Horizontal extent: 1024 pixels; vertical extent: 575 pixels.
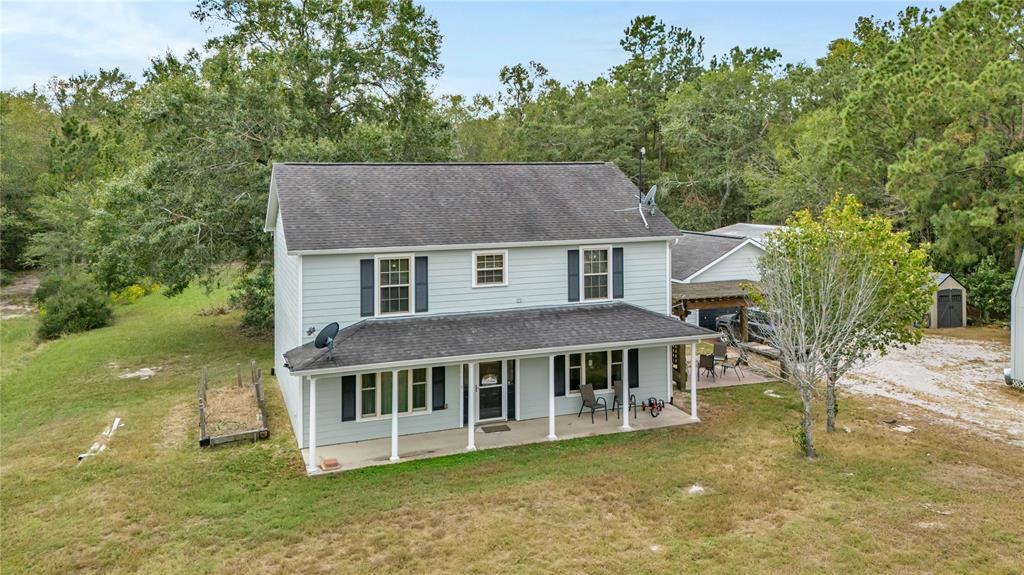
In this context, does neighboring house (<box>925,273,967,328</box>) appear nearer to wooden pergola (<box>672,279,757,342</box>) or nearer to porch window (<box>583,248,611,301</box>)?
wooden pergola (<box>672,279,757,342</box>)

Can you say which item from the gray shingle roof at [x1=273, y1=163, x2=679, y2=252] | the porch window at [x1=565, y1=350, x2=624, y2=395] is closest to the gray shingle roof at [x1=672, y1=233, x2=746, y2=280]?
the gray shingle roof at [x1=273, y1=163, x2=679, y2=252]

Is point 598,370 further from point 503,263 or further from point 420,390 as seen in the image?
point 420,390

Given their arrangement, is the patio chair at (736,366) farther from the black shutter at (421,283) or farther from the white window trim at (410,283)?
the white window trim at (410,283)

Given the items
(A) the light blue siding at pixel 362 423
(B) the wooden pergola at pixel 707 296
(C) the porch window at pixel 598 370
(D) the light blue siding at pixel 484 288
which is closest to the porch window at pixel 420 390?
(A) the light blue siding at pixel 362 423

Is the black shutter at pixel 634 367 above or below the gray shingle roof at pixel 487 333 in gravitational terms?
below

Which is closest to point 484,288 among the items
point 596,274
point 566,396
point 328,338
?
point 596,274

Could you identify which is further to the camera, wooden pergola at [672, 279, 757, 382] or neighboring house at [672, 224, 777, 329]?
neighboring house at [672, 224, 777, 329]
